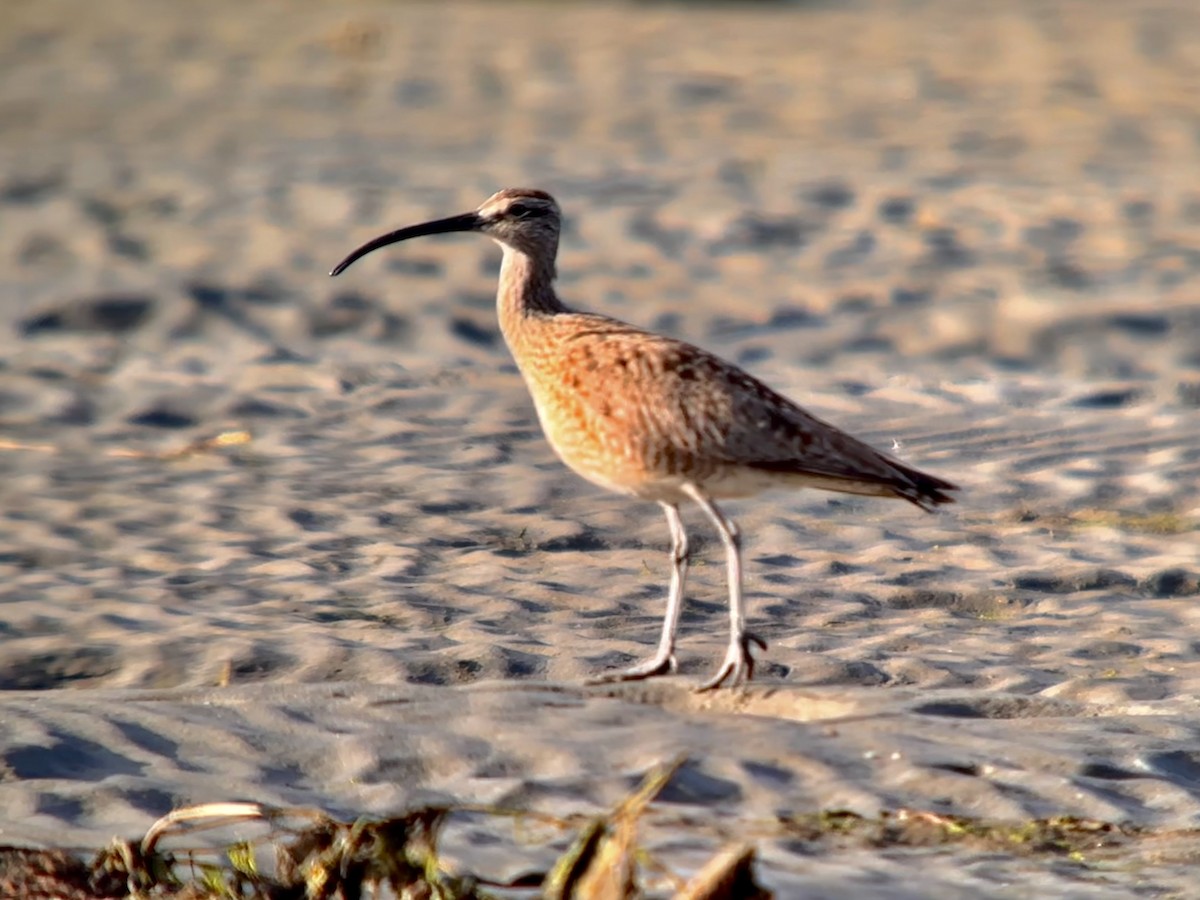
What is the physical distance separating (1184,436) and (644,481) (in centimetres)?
397

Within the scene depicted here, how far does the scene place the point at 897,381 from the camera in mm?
10422

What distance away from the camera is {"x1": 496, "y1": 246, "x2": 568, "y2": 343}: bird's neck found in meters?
7.08

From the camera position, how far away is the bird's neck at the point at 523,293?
23.2ft

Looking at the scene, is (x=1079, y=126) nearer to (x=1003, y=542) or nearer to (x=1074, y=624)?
(x=1003, y=542)

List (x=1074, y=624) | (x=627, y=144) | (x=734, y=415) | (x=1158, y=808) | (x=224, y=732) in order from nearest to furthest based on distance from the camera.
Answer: (x=1158, y=808), (x=224, y=732), (x=734, y=415), (x=1074, y=624), (x=627, y=144)

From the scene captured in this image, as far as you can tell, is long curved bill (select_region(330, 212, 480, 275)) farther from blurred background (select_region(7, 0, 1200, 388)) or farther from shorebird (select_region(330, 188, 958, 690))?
blurred background (select_region(7, 0, 1200, 388))

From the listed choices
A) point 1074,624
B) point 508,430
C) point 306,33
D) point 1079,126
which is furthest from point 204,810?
point 306,33

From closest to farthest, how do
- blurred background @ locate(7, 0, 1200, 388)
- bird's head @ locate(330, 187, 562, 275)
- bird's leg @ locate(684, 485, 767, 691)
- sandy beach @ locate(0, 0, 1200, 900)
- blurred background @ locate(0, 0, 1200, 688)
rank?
sandy beach @ locate(0, 0, 1200, 900) < bird's leg @ locate(684, 485, 767, 691) < bird's head @ locate(330, 187, 562, 275) < blurred background @ locate(0, 0, 1200, 688) < blurred background @ locate(7, 0, 1200, 388)

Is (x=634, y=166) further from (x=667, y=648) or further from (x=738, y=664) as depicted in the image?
(x=738, y=664)

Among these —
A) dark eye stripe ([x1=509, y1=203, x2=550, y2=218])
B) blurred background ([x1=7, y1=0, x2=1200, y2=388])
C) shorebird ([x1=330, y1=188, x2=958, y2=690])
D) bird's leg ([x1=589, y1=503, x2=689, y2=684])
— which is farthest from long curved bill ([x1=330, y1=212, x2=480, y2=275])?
blurred background ([x1=7, y1=0, x2=1200, y2=388])

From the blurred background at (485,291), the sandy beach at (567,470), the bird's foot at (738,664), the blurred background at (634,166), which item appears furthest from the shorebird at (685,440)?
the blurred background at (634,166)

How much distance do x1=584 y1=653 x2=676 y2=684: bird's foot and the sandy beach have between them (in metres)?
0.12

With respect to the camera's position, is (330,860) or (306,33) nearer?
(330,860)

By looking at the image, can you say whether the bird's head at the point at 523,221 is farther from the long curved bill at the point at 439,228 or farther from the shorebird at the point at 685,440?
the shorebird at the point at 685,440
